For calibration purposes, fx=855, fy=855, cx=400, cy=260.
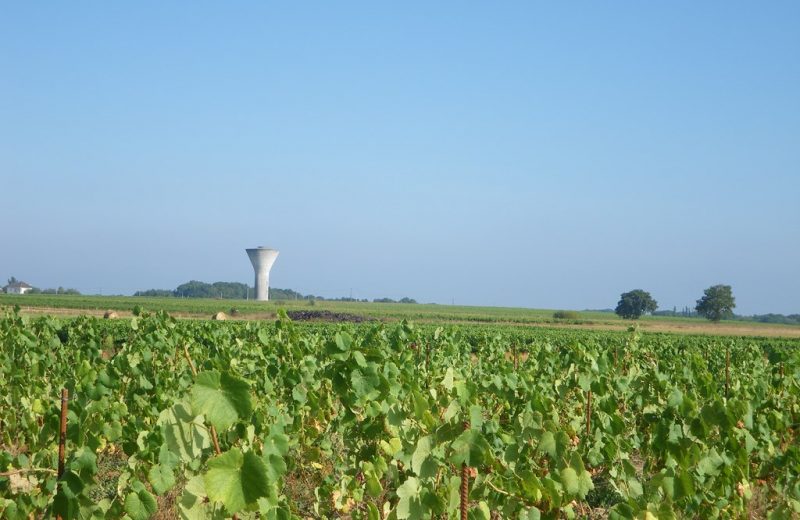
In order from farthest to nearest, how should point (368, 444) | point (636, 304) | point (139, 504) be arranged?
point (636, 304) < point (368, 444) < point (139, 504)

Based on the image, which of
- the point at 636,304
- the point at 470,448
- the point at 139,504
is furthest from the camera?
the point at 636,304

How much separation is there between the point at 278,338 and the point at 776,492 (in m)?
5.59

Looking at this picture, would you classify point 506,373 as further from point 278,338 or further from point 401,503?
point 278,338

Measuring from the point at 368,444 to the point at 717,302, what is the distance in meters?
107

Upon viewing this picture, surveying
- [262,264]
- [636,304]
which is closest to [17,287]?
[262,264]

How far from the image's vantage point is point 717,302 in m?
105

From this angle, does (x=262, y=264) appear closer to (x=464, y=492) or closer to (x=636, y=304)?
(x=636, y=304)

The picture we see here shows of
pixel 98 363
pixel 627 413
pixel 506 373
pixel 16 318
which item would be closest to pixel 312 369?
pixel 506 373

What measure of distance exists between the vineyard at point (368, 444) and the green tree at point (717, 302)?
10180cm

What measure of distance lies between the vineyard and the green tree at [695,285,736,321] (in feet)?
334

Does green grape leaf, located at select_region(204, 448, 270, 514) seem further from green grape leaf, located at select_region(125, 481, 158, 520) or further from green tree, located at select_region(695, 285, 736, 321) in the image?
green tree, located at select_region(695, 285, 736, 321)

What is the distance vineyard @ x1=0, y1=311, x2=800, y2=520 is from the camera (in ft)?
12.1

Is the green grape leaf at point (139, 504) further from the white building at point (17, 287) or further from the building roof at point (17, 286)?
the building roof at point (17, 286)

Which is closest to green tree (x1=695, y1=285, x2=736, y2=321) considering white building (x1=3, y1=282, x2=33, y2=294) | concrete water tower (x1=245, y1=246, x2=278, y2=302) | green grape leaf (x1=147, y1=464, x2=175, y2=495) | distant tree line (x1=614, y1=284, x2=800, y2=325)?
distant tree line (x1=614, y1=284, x2=800, y2=325)
